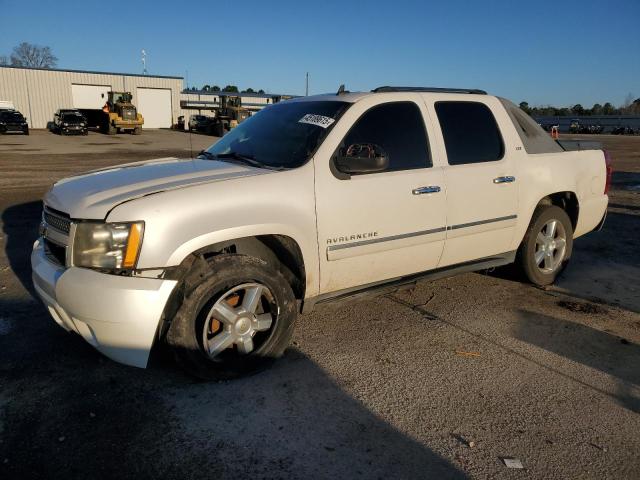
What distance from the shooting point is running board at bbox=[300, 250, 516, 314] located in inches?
147

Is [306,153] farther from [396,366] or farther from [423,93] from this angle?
[396,366]

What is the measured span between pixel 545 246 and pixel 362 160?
2.66 metres

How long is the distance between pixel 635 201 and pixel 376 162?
885 centimetres

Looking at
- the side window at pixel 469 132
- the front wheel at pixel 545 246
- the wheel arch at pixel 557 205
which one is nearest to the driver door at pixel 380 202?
the side window at pixel 469 132

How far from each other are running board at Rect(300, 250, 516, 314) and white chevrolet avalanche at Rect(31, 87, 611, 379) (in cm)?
2

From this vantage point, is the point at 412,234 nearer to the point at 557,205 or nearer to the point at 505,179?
the point at 505,179

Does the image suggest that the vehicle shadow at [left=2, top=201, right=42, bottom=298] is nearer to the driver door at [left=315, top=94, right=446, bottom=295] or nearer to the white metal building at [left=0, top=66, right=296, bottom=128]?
the driver door at [left=315, top=94, right=446, bottom=295]

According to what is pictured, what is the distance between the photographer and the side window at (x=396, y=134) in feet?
12.7

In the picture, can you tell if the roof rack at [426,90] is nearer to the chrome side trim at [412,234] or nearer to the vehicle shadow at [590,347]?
the chrome side trim at [412,234]

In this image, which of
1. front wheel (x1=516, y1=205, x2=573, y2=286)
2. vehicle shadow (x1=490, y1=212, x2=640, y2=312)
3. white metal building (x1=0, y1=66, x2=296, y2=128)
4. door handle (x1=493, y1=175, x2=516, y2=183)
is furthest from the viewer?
white metal building (x1=0, y1=66, x2=296, y2=128)

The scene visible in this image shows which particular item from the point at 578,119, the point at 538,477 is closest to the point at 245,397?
the point at 538,477

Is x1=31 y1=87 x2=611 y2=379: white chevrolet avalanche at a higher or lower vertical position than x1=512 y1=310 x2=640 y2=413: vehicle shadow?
higher

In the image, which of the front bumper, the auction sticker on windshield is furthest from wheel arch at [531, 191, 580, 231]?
the front bumper

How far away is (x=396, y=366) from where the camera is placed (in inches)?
142
